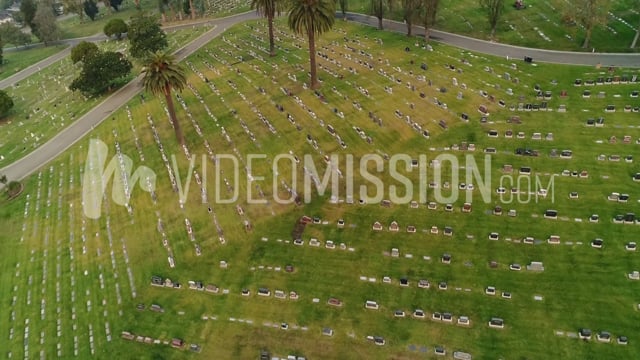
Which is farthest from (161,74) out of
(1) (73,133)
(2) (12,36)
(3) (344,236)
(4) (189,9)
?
(2) (12,36)

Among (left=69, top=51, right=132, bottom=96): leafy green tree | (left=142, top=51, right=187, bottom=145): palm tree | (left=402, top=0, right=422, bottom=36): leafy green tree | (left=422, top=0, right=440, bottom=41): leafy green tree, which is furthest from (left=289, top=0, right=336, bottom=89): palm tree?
(left=69, top=51, right=132, bottom=96): leafy green tree

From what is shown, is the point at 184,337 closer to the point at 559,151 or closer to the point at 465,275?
the point at 465,275

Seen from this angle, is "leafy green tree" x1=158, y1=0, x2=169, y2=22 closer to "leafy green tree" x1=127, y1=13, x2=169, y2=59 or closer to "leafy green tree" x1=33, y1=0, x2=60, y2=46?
"leafy green tree" x1=33, y1=0, x2=60, y2=46

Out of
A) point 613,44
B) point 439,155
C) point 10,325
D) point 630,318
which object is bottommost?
point 10,325

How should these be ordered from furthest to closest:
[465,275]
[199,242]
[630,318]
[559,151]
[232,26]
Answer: [232,26]
[559,151]
[199,242]
[465,275]
[630,318]

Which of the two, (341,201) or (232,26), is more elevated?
(232,26)

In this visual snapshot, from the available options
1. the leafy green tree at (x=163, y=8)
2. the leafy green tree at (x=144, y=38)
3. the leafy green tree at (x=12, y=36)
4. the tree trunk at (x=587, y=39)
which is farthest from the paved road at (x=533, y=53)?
the leafy green tree at (x=12, y=36)

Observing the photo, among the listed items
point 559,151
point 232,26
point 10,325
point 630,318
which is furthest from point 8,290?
point 232,26
